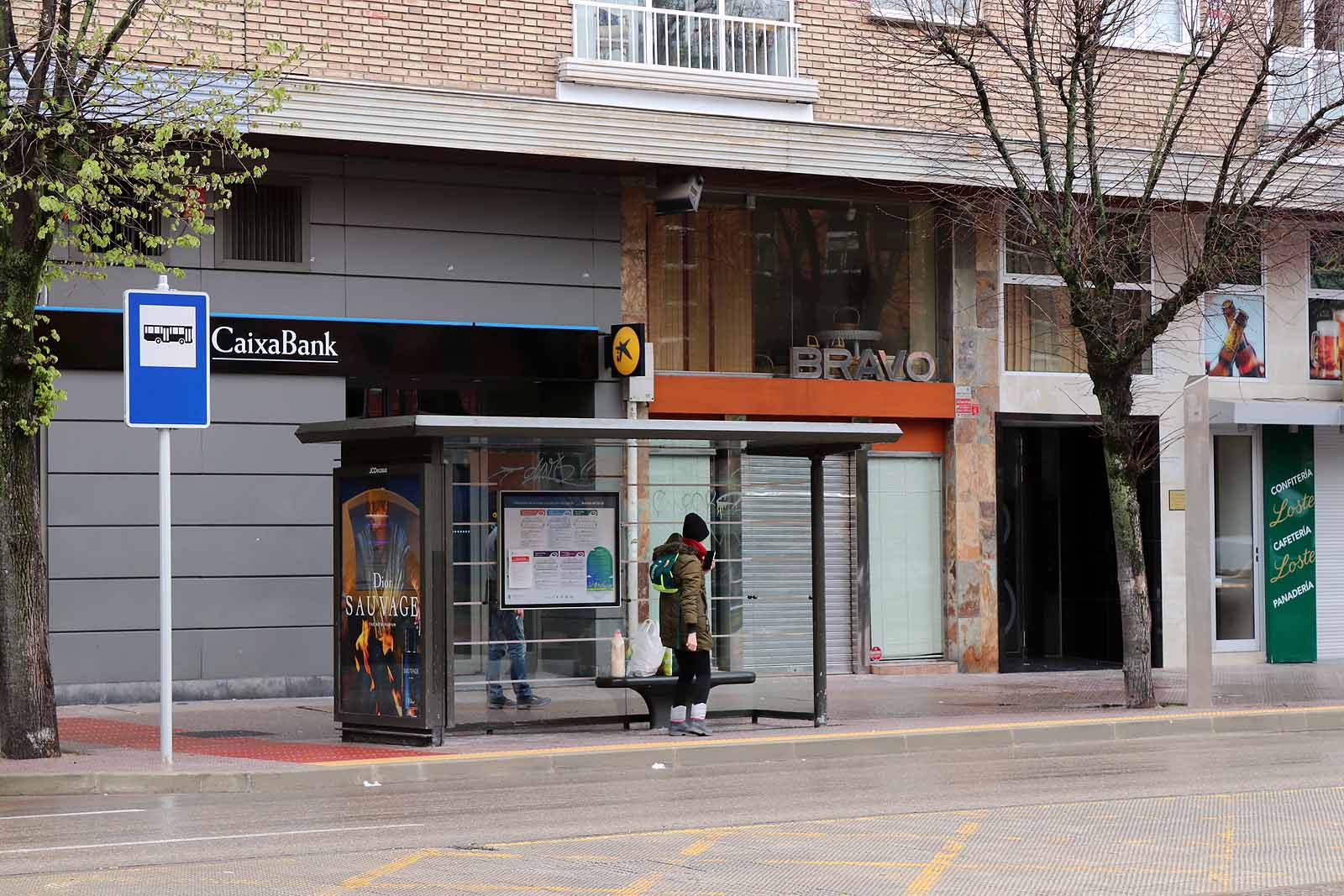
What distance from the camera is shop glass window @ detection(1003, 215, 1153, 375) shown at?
21.1m

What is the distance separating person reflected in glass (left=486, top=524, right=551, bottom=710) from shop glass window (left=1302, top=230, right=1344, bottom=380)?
13124 mm

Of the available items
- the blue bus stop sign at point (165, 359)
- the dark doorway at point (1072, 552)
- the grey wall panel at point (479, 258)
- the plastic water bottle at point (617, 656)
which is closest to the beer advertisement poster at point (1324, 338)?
the dark doorway at point (1072, 552)

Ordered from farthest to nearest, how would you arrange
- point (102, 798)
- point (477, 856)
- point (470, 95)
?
point (470, 95) → point (102, 798) → point (477, 856)

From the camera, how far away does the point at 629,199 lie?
19234 millimetres

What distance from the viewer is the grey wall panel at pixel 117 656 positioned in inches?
639

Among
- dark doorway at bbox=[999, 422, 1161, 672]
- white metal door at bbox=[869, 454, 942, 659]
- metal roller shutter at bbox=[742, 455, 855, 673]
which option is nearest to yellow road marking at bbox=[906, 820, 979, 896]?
metal roller shutter at bbox=[742, 455, 855, 673]

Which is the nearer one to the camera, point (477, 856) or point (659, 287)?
point (477, 856)

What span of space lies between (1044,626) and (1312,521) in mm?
3740

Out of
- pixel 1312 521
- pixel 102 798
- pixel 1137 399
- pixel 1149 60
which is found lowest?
pixel 102 798

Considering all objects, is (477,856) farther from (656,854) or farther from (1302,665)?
(1302,665)

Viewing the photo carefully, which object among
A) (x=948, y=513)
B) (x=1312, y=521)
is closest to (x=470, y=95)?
(x=948, y=513)

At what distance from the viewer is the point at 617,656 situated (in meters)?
14.3

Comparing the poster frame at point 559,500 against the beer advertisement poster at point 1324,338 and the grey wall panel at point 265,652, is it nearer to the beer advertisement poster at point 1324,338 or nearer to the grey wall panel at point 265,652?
the grey wall panel at point 265,652

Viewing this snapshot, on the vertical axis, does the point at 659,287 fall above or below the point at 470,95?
below
